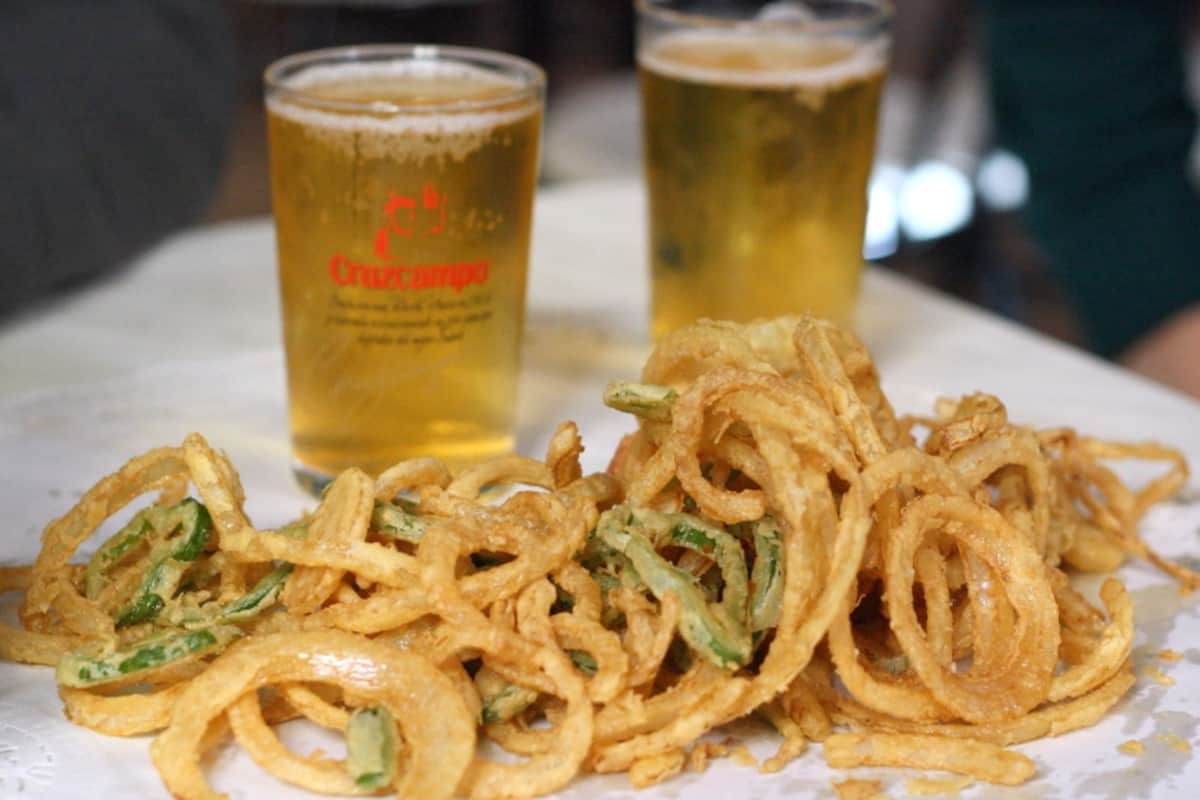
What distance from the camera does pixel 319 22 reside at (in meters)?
4.02

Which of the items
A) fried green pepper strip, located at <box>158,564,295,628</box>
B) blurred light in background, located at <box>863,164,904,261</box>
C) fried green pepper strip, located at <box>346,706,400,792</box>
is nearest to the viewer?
fried green pepper strip, located at <box>346,706,400,792</box>

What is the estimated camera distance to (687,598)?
29.0 inches

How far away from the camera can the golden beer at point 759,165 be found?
125cm

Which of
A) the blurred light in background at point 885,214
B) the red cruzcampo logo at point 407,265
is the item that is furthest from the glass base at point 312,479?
the blurred light in background at point 885,214

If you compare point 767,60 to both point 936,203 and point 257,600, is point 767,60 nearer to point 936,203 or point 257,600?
point 257,600

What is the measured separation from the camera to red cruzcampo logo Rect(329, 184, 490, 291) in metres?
1.00

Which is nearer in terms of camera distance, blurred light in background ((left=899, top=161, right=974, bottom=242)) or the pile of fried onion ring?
the pile of fried onion ring

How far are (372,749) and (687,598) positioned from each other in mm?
172

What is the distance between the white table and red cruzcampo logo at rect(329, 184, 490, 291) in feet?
0.55

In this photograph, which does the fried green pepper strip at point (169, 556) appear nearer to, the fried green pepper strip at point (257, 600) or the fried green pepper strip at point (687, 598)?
the fried green pepper strip at point (257, 600)

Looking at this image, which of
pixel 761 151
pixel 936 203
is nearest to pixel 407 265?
pixel 761 151

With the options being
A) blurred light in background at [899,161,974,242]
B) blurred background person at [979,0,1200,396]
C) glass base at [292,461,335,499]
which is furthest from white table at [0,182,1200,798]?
blurred light in background at [899,161,974,242]

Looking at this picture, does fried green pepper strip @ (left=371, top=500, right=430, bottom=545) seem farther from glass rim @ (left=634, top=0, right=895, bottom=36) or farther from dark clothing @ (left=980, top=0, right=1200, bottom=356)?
dark clothing @ (left=980, top=0, right=1200, bottom=356)

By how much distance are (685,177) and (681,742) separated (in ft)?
2.29
